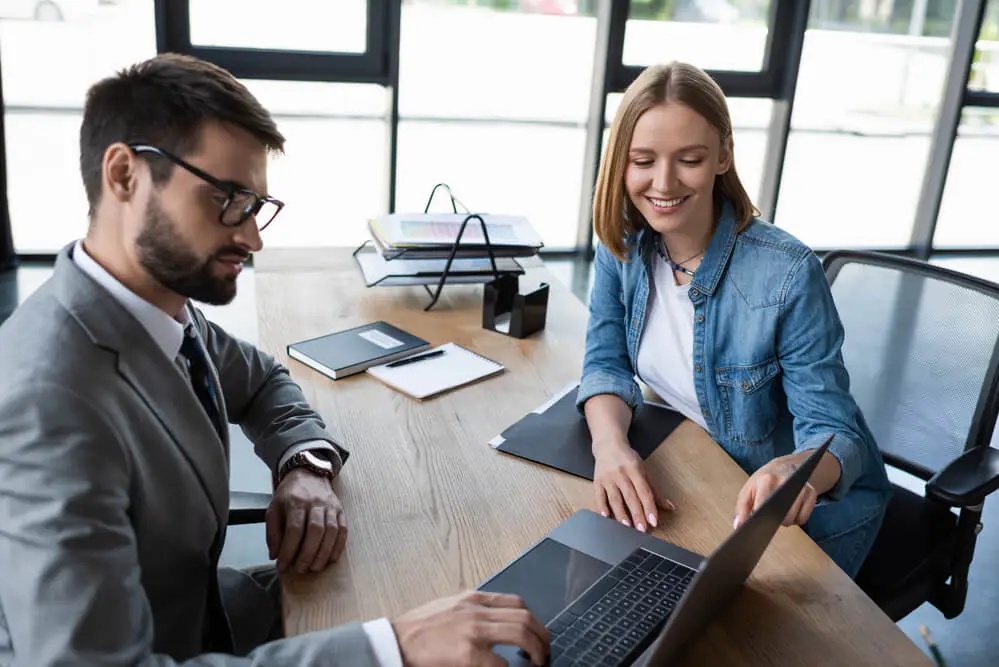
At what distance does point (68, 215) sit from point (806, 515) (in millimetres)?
4060

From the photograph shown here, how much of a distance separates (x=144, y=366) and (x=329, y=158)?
3645mm

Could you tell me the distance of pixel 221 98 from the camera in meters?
1.01

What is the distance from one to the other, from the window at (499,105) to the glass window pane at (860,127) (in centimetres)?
125

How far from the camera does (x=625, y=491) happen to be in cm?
126

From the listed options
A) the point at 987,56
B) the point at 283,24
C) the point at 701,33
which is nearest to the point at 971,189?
the point at 987,56

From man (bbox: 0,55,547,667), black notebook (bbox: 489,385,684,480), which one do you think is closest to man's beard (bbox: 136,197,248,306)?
man (bbox: 0,55,547,667)

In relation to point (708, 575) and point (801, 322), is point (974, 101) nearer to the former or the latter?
point (801, 322)

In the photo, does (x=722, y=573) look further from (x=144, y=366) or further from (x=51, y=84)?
(x=51, y=84)

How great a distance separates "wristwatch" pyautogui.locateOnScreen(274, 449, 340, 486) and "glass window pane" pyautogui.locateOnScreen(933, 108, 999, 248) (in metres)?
4.85

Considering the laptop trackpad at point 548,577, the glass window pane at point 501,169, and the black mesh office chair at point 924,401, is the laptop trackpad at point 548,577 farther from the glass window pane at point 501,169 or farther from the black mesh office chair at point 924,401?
the glass window pane at point 501,169

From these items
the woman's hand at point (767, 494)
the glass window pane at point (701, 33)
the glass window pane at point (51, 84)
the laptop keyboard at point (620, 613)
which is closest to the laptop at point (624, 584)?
the laptop keyboard at point (620, 613)

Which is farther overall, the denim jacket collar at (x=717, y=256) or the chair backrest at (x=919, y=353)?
the chair backrest at (x=919, y=353)

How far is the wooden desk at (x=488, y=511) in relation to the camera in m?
1.02

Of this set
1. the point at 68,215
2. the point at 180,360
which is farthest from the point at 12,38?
the point at 180,360
